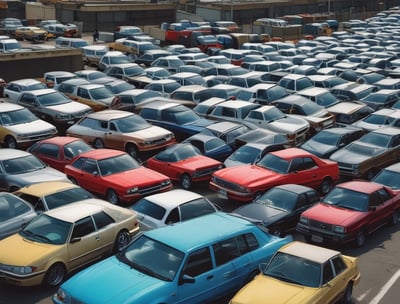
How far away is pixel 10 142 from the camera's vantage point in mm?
21859

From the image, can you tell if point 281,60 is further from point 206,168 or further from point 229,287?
point 229,287

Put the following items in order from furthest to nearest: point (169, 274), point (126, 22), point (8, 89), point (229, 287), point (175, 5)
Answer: point (175, 5), point (126, 22), point (8, 89), point (229, 287), point (169, 274)

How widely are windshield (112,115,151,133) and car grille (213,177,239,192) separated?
5170 mm

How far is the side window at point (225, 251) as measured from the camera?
1070 cm

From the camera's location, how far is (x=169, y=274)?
32.8 ft

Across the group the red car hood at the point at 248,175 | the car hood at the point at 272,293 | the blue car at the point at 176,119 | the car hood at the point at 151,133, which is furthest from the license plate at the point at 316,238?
the blue car at the point at 176,119

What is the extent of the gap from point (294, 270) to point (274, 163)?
25.5ft

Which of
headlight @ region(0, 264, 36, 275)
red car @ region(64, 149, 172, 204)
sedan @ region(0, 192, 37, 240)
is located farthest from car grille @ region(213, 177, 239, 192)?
headlight @ region(0, 264, 36, 275)

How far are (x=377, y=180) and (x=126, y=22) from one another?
159ft

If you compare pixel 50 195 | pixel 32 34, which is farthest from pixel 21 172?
pixel 32 34

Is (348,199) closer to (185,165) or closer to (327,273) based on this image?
(327,273)

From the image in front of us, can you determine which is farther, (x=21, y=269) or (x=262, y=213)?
(x=262, y=213)

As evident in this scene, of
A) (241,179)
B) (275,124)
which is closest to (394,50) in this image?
(275,124)

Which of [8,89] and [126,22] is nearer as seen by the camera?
[8,89]
